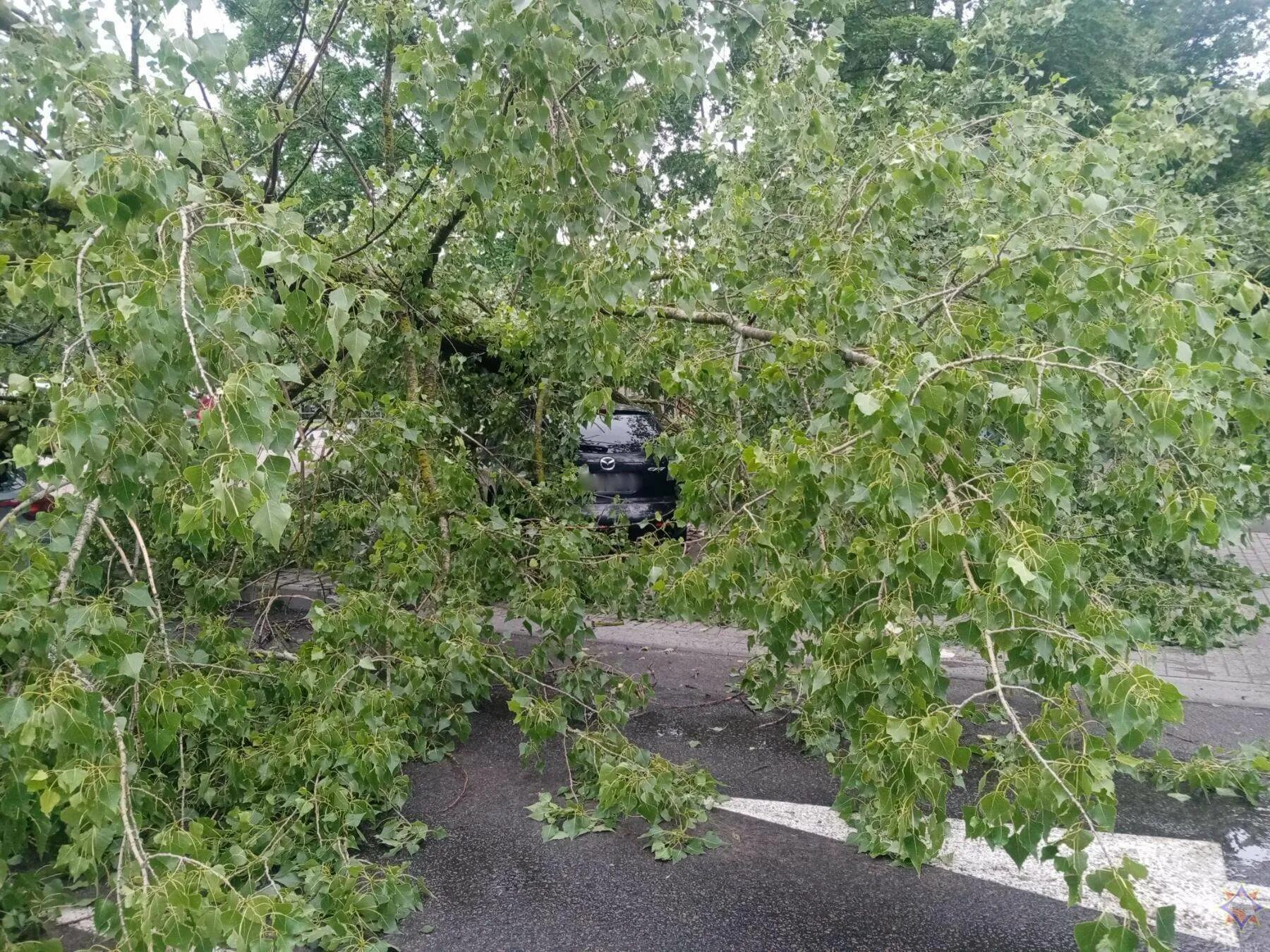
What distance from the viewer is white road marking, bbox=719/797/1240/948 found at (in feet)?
11.2

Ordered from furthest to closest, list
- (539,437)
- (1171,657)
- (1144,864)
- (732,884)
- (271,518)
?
(1171,657) < (539,437) < (1144,864) < (732,884) < (271,518)

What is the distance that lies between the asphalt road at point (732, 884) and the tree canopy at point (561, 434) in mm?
189

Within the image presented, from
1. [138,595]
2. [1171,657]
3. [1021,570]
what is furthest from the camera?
[1171,657]

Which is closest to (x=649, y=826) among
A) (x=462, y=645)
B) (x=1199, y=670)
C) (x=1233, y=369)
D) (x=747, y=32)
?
(x=462, y=645)

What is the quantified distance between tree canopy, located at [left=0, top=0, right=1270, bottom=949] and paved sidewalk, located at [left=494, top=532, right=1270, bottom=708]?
0.83ft

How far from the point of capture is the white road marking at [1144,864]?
3.42m

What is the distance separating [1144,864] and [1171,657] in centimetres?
337

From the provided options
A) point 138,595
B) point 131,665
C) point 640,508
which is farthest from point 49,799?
point 640,508

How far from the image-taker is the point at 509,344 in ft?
19.0

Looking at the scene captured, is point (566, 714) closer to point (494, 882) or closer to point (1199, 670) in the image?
point (494, 882)

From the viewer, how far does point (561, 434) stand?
22.2ft

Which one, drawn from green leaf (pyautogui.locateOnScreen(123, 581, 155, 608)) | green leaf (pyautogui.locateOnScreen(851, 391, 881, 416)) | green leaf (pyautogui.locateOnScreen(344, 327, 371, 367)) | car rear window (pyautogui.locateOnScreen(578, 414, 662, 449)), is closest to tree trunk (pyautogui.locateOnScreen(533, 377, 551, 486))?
car rear window (pyautogui.locateOnScreen(578, 414, 662, 449))

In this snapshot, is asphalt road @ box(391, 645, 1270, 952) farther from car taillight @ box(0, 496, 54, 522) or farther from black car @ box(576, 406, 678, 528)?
black car @ box(576, 406, 678, 528)

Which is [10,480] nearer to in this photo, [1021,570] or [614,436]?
[614,436]
